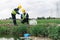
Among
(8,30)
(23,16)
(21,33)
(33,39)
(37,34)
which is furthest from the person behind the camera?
(23,16)

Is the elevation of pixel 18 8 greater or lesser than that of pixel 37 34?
greater

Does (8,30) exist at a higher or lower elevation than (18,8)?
lower

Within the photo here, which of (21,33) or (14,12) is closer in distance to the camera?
(21,33)

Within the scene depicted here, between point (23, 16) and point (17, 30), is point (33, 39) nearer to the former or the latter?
point (17, 30)

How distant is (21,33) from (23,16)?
402 centimetres

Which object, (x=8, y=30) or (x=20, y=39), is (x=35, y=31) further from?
(x=8, y=30)

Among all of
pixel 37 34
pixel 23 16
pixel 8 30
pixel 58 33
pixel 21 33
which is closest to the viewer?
pixel 58 33

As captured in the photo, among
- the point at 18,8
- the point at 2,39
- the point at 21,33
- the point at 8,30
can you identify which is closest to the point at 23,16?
the point at 18,8

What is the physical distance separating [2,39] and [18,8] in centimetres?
631

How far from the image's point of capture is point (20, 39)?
16.3 metres

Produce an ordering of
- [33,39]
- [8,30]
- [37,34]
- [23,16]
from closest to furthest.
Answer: [33,39]
[37,34]
[8,30]
[23,16]

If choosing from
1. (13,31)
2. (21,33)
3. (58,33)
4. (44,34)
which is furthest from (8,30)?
(58,33)

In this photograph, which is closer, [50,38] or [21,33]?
[50,38]

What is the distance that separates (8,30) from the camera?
20.9 metres
